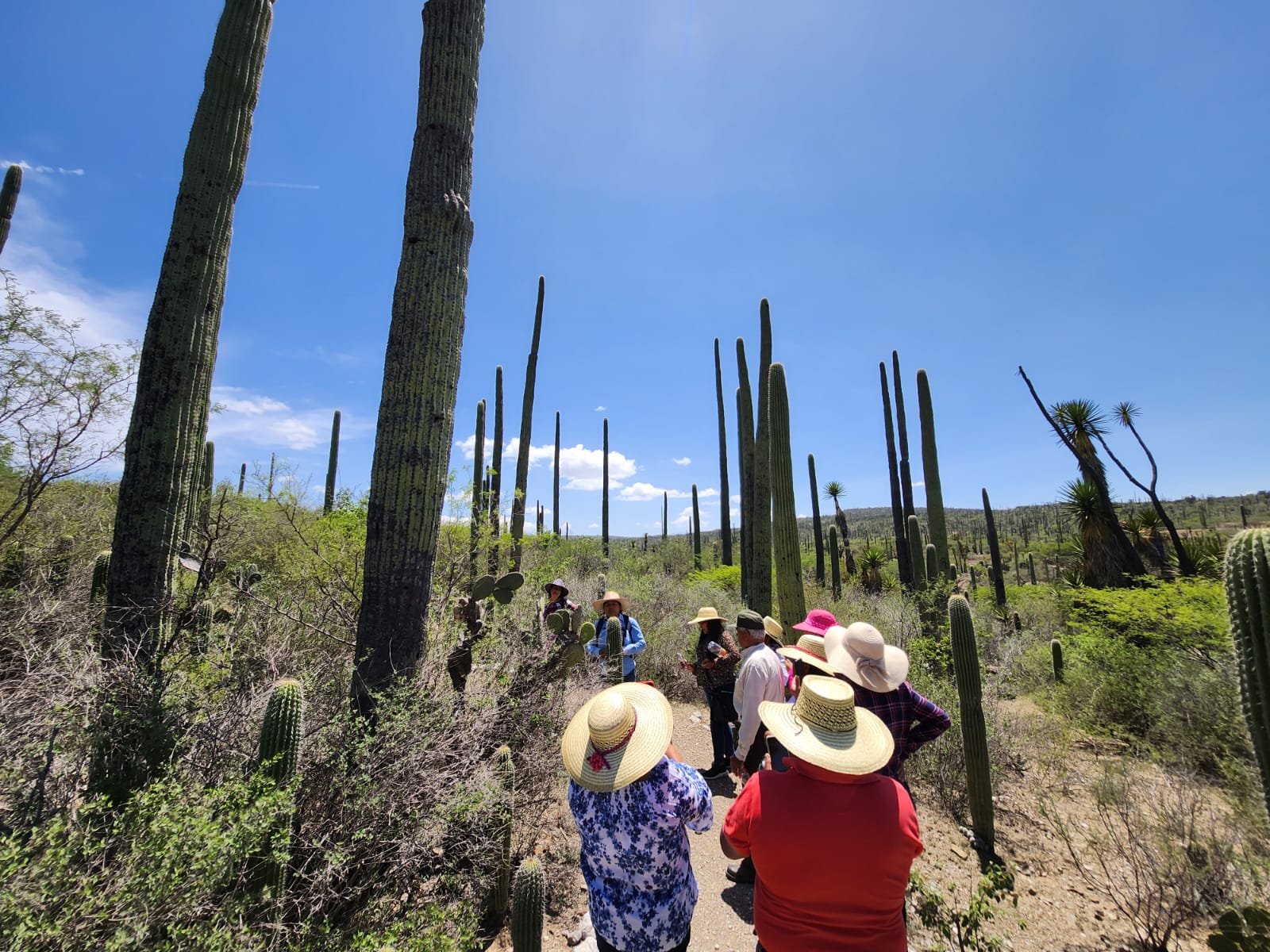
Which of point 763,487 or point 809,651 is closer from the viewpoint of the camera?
point 809,651

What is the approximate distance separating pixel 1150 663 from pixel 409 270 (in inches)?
386

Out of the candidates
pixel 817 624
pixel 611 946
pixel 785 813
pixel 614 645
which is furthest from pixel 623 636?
pixel 785 813

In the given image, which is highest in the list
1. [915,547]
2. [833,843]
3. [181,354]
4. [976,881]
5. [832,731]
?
[181,354]

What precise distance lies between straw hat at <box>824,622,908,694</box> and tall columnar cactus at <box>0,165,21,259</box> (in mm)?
12362

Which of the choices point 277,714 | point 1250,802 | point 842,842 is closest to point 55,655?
point 277,714

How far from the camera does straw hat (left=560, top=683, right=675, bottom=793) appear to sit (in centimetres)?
204

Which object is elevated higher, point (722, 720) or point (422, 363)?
point (422, 363)

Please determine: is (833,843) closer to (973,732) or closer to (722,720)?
(722,720)

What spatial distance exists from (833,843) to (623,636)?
4.05 m

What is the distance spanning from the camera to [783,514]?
7832 millimetres

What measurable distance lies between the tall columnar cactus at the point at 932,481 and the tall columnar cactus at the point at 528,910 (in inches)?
410

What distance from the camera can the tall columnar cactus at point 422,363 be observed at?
3424 mm

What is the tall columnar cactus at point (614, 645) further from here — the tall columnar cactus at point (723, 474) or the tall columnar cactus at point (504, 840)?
the tall columnar cactus at point (723, 474)

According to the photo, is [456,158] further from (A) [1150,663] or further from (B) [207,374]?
(A) [1150,663]
